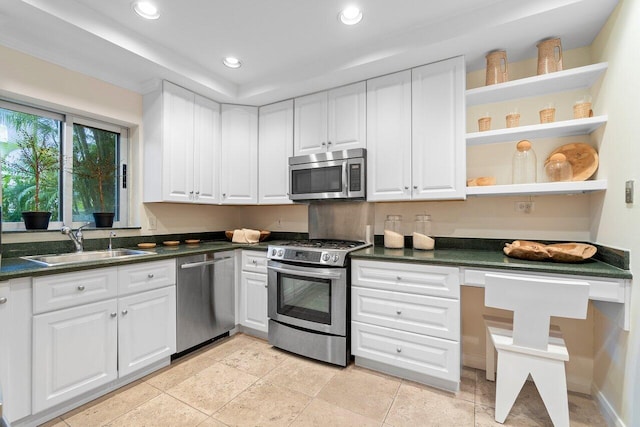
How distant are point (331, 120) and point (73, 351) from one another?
8.48 ft

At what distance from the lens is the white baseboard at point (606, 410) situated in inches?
65.5

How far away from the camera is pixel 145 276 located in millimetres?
2232

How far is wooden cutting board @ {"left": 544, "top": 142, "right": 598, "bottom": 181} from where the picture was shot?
2.03m

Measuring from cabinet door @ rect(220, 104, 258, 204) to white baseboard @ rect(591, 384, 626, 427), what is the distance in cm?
315

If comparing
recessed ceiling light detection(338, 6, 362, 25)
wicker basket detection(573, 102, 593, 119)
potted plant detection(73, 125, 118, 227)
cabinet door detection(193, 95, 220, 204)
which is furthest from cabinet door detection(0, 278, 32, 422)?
wicker basket detection(573, 102, 593, 119)

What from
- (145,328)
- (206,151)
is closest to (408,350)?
(145,328)

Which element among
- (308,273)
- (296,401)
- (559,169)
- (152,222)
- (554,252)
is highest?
(559,169)

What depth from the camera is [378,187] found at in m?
2.65

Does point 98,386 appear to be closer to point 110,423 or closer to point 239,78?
point 110,423

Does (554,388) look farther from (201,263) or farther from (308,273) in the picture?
(201,263)

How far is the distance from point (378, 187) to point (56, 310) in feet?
7.85

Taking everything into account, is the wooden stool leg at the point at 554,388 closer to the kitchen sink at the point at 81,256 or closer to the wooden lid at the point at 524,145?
the wooden lid at the point at 524,145

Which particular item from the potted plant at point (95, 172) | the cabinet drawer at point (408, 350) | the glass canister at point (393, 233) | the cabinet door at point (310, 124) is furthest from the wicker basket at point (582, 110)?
the potted plant at point (95, 172)

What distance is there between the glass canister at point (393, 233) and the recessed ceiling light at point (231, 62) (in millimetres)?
1954
